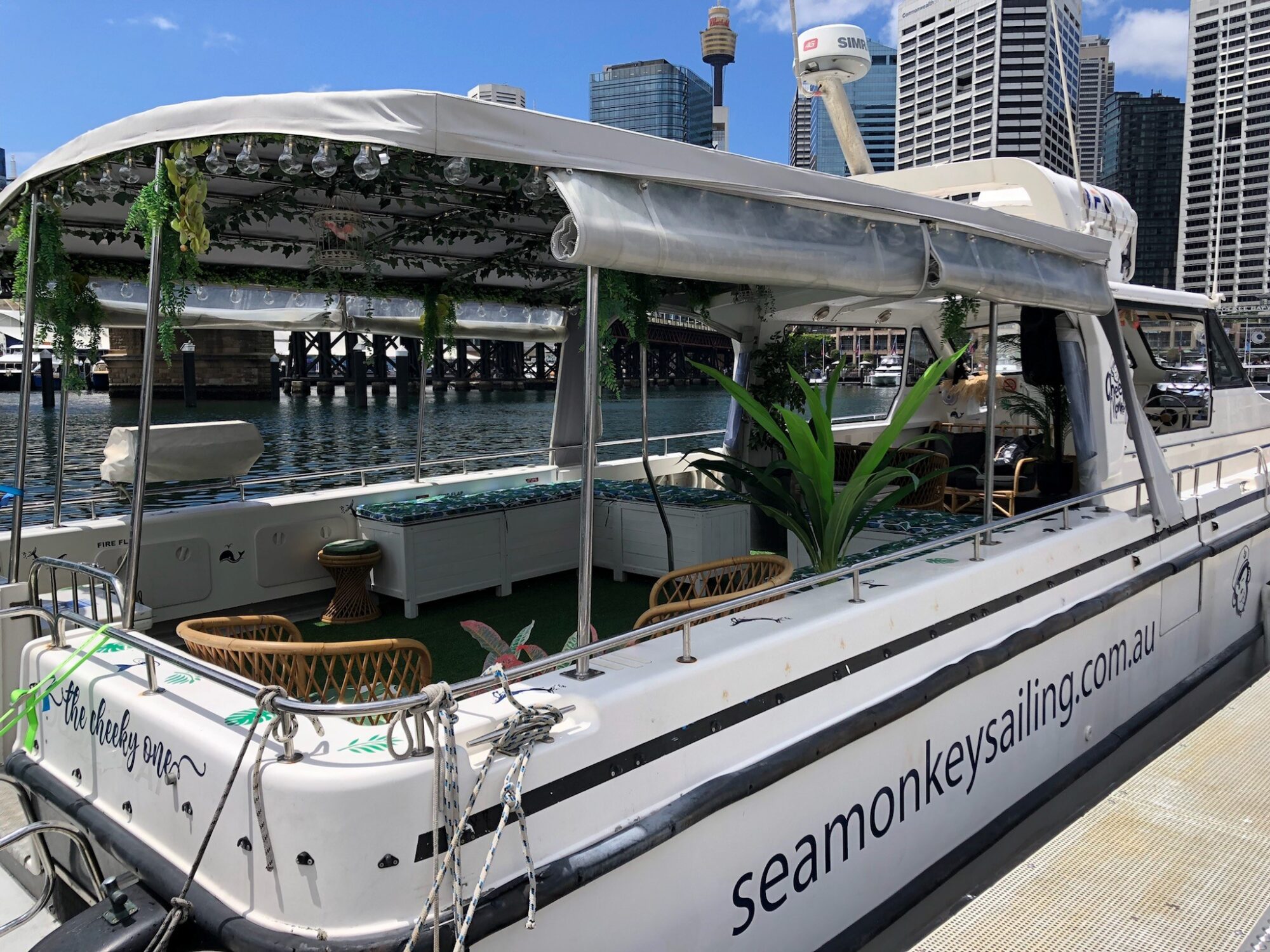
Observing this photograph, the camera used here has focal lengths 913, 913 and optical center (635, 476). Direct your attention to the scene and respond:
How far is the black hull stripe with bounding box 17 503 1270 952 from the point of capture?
2.09 meters

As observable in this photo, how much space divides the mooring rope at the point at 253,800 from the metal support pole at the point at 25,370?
183 cm

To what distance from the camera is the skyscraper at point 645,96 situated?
70938 millimetres

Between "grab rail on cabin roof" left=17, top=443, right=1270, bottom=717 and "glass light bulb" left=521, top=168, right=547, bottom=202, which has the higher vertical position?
"glass light bulb" left=521, top=168, right=547, bottom=202

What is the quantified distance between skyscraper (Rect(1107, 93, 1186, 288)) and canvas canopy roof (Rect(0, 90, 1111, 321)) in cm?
3890

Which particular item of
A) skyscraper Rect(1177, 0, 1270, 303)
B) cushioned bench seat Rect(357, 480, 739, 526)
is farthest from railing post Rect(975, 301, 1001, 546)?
skyscraper Rect(1177, 0, 1270, 303)

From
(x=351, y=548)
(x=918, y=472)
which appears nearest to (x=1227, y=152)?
(x=918, y=472)

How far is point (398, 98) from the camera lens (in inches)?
87.7

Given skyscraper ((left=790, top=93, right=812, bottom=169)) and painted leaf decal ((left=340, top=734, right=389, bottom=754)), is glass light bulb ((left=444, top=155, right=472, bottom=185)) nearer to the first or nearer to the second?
painted leaf decal ((left=340, top=734, right=389, bottom=754))

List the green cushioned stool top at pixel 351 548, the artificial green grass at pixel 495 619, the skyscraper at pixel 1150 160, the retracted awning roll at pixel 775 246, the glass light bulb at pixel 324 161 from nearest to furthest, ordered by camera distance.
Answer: the retracted awning roll at pixel 775 246 < the glass light bulb at pixel 324 161 < the artificial green grass at pixel 495 619 < the green cushioned stool top at pixel 351 548 < the skyscraper at pixel 1150 160

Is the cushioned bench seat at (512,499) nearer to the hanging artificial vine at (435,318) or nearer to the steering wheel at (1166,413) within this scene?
the hanging artificial vine at (435,318)

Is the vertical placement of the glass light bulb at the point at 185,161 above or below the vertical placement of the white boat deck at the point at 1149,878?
above

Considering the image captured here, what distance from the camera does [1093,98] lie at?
28.8 m

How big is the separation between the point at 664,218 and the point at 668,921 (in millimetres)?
1978

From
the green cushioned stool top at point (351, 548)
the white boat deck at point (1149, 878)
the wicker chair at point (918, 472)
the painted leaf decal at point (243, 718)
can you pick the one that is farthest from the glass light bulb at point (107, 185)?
the wicker chair at point (918, 472)
